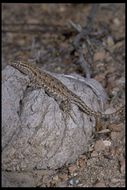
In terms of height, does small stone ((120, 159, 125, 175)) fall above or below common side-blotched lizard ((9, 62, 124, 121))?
below

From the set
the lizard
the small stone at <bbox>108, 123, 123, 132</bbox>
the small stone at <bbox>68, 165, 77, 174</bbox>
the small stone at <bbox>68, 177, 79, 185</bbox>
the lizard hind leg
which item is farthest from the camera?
the small stone at <bbox>108, 123, 123, 132</bbox>

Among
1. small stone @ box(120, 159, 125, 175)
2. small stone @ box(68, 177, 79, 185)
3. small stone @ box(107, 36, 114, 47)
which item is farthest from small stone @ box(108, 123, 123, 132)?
small stone @ box(107, 36, 114, 47)

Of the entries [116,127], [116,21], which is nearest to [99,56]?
[116,21]

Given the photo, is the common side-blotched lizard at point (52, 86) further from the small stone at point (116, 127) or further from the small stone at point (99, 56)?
the small stone at point (99, 56)

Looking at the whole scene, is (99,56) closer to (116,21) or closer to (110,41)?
(110,41)

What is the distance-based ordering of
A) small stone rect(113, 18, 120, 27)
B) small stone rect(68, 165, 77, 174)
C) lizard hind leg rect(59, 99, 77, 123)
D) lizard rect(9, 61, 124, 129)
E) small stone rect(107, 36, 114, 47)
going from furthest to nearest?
small stone rect(113, 18, 120, 27)
small stone rect(107, 36, 114, 47)
lizard rect(9, 61, 124, 129)
lizard hind leg rect(59, 99, 77, 123)
small stone rect(68, 165, 77, 174)

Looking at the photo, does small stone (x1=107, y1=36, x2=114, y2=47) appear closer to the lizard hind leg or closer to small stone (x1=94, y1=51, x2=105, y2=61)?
small stone (x1=94, y1=51, x2=105, y2=61)

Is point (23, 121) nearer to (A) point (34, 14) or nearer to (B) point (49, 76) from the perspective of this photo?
(B) point (49, 76)
